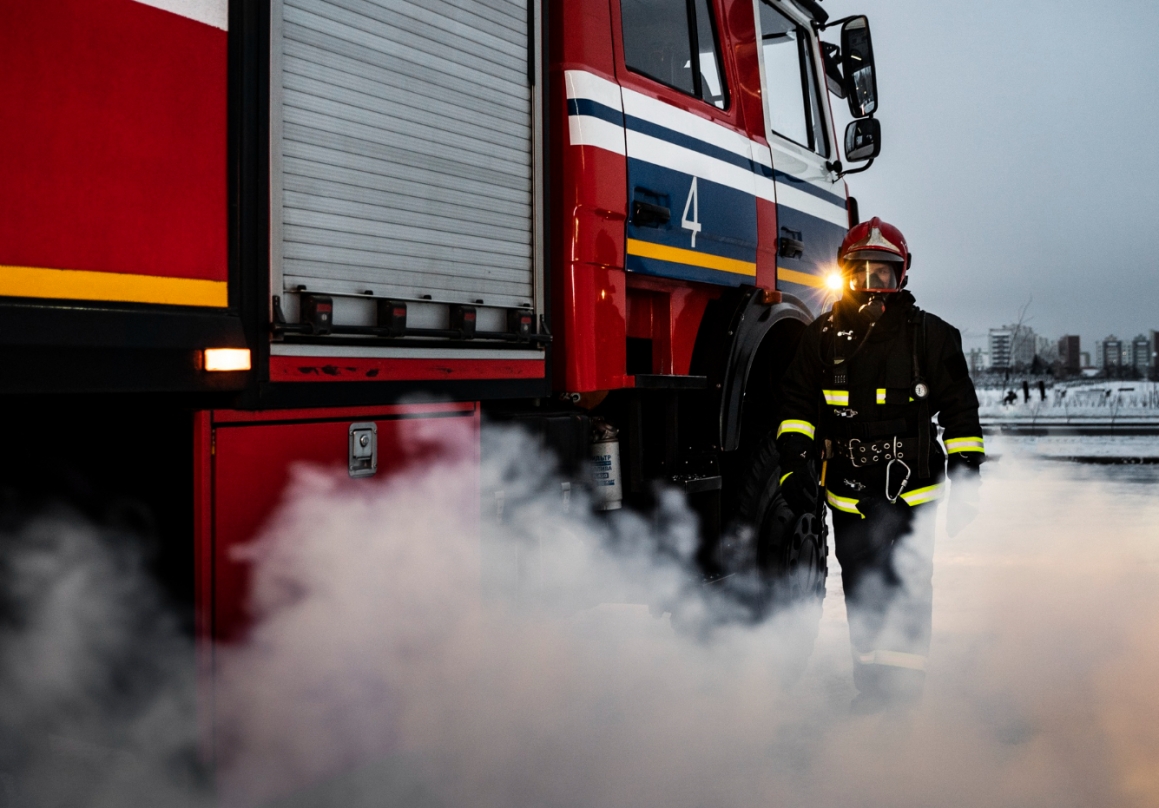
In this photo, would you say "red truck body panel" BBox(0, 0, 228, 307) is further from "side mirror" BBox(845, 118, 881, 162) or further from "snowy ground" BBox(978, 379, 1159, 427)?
"snowy ground" BBox(978, 379, 1159, 427)

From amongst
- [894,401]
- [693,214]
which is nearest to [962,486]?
[894,401]

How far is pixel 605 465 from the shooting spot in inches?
150

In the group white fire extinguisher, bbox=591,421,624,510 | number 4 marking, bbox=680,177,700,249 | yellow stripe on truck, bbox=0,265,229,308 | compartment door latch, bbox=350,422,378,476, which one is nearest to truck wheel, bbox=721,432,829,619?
white fire extinguisher, bbox=591,421,624,510

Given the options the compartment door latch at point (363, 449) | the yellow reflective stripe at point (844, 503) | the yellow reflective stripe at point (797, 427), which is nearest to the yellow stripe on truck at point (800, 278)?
the yellow reflective stripe at point (797, 427)

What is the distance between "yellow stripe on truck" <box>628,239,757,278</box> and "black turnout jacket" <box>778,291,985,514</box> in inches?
18.6

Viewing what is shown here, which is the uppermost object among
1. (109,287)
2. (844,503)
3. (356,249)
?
(356,249)

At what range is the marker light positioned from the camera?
233 cm

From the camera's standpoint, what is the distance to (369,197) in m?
2.73

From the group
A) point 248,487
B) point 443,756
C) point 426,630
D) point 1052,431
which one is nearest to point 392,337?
point 248,487

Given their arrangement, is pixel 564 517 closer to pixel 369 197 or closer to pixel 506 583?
pixel 506 583

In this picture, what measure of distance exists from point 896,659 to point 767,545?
33.2 inches

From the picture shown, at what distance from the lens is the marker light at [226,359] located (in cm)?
233

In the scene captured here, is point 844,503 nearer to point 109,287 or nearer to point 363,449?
point 363,449

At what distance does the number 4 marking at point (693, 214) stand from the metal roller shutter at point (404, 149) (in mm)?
847
